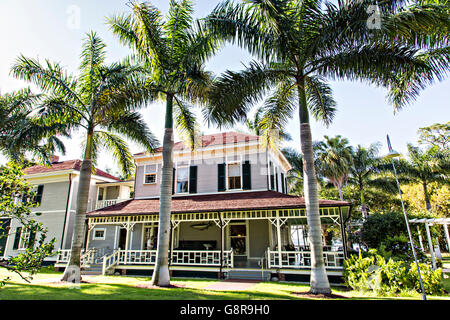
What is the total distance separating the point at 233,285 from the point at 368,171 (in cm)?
2193

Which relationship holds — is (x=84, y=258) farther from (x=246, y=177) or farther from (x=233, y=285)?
A: (x=246, y=177)

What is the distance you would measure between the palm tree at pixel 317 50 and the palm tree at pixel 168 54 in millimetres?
978

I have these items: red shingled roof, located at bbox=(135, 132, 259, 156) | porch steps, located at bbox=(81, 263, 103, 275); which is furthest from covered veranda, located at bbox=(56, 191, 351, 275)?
red shingled roof, located at bbox=(135, 132, 259, 156)

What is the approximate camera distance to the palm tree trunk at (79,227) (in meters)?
11.8

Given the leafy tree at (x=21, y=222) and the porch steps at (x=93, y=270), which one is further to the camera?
the porch steps at (x=93, y=270)

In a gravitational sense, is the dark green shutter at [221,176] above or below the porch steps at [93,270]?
above

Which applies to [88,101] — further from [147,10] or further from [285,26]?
[285,26]

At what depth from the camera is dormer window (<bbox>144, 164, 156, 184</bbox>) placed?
19141 millimetres

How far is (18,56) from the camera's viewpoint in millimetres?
12016

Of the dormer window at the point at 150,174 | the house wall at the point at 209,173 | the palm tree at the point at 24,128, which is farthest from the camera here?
the dormer window at the point at 150,174

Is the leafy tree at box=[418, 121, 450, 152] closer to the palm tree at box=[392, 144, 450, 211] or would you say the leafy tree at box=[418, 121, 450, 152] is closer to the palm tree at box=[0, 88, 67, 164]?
the palm tree at box=[392, 144, 450, 211]

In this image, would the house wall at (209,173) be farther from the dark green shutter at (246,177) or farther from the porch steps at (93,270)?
the porch steps at (93,270)

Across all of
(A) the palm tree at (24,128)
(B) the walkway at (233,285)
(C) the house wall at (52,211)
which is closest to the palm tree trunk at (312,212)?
(B) the walkway at (233,285)
